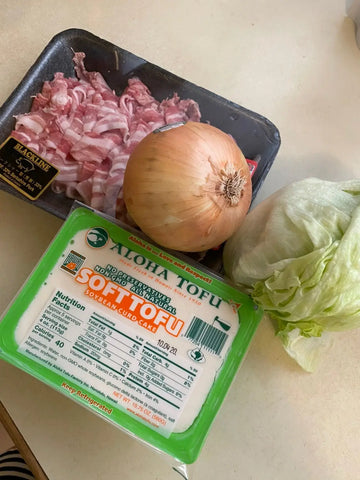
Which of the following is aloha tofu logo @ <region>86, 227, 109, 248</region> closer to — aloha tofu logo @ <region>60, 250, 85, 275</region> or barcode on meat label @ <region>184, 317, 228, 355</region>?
aloha tofu logo @ <region>60, 250, 85, 275</region>

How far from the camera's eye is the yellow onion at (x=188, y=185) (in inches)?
24.1

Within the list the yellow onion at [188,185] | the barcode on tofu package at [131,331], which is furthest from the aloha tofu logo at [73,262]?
the yellow onion at [188,185]

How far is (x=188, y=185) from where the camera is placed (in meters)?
0.61

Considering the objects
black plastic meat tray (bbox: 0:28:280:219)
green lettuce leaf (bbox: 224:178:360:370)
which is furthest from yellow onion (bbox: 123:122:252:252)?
black plastic meat tray (bbox: 0:28:280:219)

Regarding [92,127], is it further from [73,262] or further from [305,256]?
[305,256]

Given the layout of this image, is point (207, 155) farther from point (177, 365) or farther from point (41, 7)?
point (41, 7)

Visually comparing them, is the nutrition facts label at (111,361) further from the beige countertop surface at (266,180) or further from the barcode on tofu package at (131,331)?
the beige countertop surface at (266,180)

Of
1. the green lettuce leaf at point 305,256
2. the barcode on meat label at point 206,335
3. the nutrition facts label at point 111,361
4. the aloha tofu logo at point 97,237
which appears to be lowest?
the nutrition facts label at point 111,361

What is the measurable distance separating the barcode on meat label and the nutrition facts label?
3 cm

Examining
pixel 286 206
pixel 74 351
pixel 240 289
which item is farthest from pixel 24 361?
pixel 286 206

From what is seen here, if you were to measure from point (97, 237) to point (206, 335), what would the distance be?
0.73 ft

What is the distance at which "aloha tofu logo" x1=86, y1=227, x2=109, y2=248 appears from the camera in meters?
0.69

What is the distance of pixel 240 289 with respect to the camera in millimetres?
693

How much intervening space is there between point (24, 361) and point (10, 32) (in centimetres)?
68
